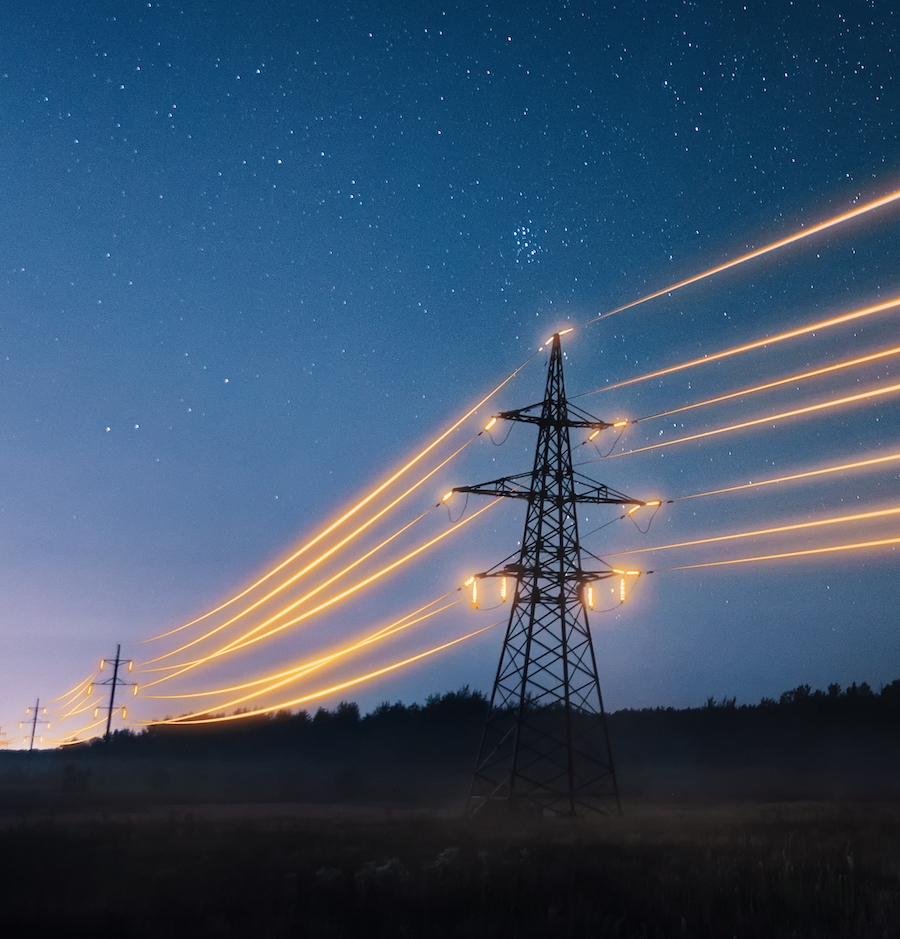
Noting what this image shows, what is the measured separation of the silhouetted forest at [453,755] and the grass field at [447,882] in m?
29.1

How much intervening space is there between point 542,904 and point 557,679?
51.5 ft

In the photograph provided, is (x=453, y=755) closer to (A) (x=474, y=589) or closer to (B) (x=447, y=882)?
(A) (x=474, y=589)

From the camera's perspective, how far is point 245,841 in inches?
853

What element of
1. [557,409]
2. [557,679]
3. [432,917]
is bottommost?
[432,917]

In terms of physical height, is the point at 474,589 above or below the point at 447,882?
above

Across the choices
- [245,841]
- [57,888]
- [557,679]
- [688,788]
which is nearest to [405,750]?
[688,788]

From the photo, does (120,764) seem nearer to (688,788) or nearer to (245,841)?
(688,788)

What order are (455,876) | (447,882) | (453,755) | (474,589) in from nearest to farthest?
(447,882) < (455,876) < (474,589) < (453,755)

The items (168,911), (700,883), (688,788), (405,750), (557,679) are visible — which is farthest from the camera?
(405,750)

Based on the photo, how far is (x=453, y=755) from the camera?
7931cm

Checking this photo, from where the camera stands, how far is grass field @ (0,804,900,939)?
486 inches

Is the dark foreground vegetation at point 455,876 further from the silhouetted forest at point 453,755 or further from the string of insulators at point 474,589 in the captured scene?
the silhouetted forest at point 453,755

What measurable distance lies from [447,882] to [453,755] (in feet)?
217

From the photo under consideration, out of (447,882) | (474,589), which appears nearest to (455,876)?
(447,882)
